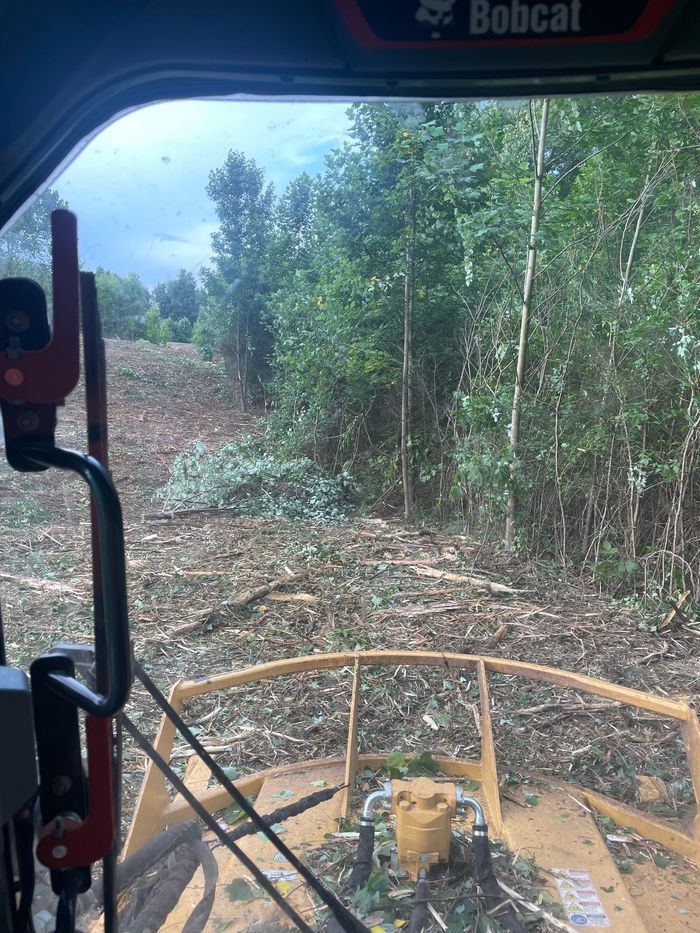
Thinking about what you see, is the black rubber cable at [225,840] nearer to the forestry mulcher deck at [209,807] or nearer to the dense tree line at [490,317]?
the forestry mulcher deck at [209,807]

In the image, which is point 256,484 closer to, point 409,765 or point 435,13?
point 409,765

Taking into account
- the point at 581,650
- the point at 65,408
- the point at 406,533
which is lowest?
the point at 581,650

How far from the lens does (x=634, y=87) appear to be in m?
1.05

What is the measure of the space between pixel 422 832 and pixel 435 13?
126cm

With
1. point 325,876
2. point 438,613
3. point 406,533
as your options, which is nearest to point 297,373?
point 406,533

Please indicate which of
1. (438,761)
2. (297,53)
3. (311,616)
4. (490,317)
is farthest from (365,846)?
(490,317)

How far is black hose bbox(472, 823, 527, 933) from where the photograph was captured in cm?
119

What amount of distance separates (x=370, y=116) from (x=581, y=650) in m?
1.74

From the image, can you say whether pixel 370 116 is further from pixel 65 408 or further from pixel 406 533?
pixel 406 533

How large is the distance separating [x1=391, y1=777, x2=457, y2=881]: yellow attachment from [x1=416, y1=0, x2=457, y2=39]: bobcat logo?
122 centimetres

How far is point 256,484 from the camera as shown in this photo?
2.11 metres

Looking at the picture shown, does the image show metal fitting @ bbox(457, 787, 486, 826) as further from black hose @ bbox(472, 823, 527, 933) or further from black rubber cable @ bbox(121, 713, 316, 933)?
black rubber cable @ bbox(121, 713, 316, 933)

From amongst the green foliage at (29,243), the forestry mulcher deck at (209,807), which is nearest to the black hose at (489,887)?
the forestry mulcher deck at (209,807)

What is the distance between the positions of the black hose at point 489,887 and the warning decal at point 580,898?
0.09 metres
